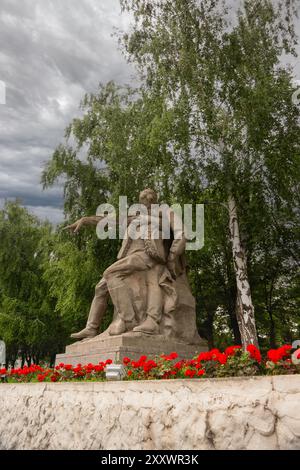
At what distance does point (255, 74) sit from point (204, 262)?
314 inches

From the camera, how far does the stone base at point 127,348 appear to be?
302 inches

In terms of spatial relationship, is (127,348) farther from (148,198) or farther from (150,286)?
(148,198)

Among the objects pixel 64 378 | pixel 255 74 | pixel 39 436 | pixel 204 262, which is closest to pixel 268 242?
pixel 204 262

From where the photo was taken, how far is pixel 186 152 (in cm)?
1513

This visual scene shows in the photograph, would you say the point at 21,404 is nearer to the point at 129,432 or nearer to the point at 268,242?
the point at 129,432

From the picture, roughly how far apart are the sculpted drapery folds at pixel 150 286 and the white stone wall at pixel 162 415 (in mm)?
2521

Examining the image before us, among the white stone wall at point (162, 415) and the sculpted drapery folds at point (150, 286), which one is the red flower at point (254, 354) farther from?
the sculpted drapery folds at point (150, 286)

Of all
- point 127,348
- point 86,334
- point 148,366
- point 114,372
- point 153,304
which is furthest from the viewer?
point 86,334

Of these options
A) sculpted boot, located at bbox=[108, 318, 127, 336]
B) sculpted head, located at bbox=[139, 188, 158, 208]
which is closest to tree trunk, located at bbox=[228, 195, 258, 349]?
sculpted head, located at bbox=[139, 188, 158, 208]

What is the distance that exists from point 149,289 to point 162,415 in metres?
4.35

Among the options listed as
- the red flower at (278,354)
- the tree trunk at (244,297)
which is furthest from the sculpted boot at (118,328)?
the tree trunk at (244,297)

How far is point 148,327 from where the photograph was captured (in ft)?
26.8

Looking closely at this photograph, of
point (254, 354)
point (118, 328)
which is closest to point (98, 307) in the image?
point (118, 328)

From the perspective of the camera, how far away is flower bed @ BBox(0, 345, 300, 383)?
451 centimetres
